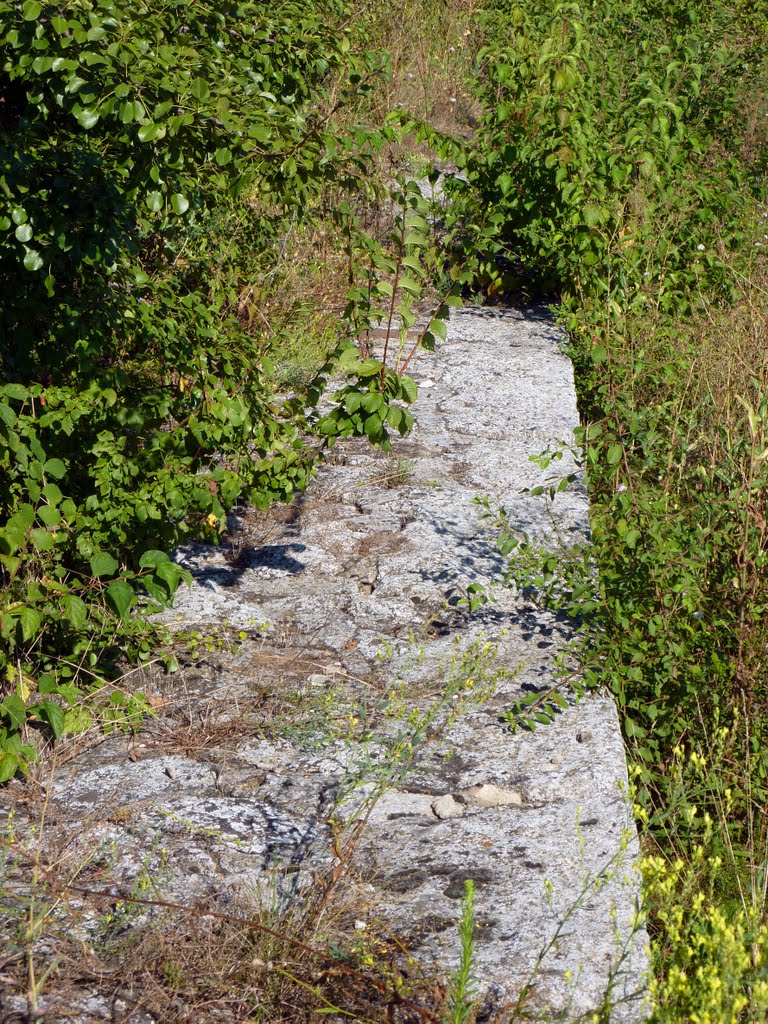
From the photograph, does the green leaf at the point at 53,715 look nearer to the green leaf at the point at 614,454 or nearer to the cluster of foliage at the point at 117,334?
the cluster of foliage at the point at 117,334

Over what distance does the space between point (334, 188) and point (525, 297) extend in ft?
4.57

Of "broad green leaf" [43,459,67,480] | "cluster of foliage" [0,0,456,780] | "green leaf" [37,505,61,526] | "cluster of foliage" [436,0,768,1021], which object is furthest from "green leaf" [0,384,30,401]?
"cluster of foliage" [436,0,768,1021]

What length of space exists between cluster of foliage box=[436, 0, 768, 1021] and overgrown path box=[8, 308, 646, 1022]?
14cm

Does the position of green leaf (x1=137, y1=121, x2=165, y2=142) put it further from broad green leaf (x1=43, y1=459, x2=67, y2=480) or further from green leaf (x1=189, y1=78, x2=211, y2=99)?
broad green leaf (x1=43, y1=459, x2=67, y2=480)

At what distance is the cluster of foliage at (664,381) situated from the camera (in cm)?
259

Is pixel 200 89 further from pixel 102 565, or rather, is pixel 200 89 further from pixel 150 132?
pixel 102 565

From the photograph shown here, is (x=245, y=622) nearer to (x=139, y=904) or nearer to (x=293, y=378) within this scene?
(x=139, y=904)

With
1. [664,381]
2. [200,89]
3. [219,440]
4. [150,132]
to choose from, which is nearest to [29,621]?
[219,440]

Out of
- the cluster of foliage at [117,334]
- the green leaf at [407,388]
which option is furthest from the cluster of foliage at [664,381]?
the cluster of foliage at [117,334]

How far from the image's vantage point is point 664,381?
460 centimetres

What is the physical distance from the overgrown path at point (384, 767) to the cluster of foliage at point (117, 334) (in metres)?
0.24

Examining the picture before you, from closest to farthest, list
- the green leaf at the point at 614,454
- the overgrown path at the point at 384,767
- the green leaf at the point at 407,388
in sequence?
the overgrown path at the point at 384,767
the green leaf at the point at 407,388
the green leaf at the point at 614,454

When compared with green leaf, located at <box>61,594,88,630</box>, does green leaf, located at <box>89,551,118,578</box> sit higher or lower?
higher

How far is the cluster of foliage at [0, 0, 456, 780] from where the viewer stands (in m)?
2.50
